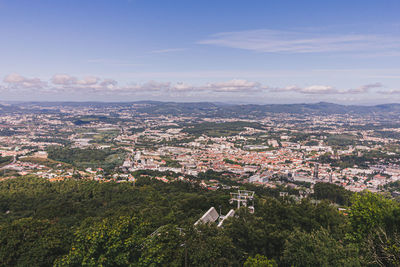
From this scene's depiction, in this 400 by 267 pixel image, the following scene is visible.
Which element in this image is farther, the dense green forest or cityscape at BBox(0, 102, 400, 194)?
cityscape at BBox(0, 102, 400, 194)

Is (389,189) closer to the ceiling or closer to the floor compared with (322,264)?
closer to the floor

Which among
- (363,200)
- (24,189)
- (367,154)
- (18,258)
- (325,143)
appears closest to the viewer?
(18,258)

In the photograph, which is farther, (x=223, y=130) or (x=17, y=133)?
(x=223, y=130)

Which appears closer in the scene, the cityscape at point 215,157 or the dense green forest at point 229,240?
the dense green forest at point 229,240

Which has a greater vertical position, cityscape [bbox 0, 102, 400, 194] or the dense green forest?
the dense green forest

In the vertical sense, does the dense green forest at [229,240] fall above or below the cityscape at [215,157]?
above

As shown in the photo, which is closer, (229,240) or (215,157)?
(229,240)

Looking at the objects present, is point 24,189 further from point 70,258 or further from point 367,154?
point 367,154

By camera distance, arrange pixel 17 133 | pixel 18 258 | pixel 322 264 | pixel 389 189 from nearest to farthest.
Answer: pixel 322 264, pixel 18 258, pixel 389 189, pixel 17 133

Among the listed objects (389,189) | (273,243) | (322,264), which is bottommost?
(389,189)

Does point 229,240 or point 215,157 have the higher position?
point 229,240

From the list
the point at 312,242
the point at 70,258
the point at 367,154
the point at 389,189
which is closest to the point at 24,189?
the point at 70,258
